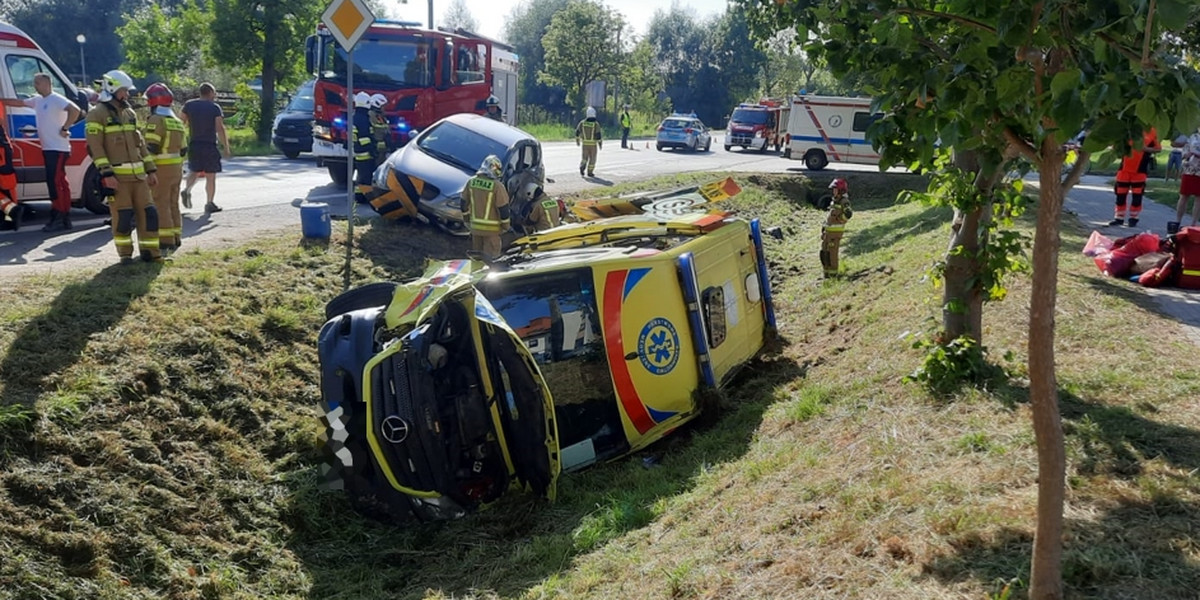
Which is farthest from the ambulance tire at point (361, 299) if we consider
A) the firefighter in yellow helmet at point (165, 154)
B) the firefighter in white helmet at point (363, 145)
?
the firefighter in white helmet at point (363, 145)

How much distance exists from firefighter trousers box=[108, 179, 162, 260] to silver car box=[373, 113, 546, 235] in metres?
3.67

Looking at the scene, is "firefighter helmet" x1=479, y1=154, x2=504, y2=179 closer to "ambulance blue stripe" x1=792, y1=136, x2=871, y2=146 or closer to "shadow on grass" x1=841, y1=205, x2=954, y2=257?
"shadow on grass" x1=841, y1=205, x2=954, y2=257

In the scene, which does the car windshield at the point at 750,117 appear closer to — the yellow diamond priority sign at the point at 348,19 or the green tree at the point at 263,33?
the green tree at the point at 263,33

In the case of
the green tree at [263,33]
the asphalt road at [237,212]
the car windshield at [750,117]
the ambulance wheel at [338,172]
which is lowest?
the asphalt road at [237,212]

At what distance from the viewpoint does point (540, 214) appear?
10.9 meters

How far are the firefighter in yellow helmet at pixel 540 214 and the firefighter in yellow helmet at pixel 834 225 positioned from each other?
3.25m

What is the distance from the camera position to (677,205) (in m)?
9.60

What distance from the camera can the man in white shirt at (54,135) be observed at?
10.5 meters

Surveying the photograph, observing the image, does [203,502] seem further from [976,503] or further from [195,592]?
[976,503]

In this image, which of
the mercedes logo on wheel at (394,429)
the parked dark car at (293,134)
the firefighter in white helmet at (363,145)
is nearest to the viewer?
the mercedes logo on wheel at (394,429)

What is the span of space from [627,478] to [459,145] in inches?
286

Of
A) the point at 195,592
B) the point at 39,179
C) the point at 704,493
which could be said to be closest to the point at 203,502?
the point at 195,592

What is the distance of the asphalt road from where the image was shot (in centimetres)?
884

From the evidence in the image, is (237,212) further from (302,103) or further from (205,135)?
(302,103)
